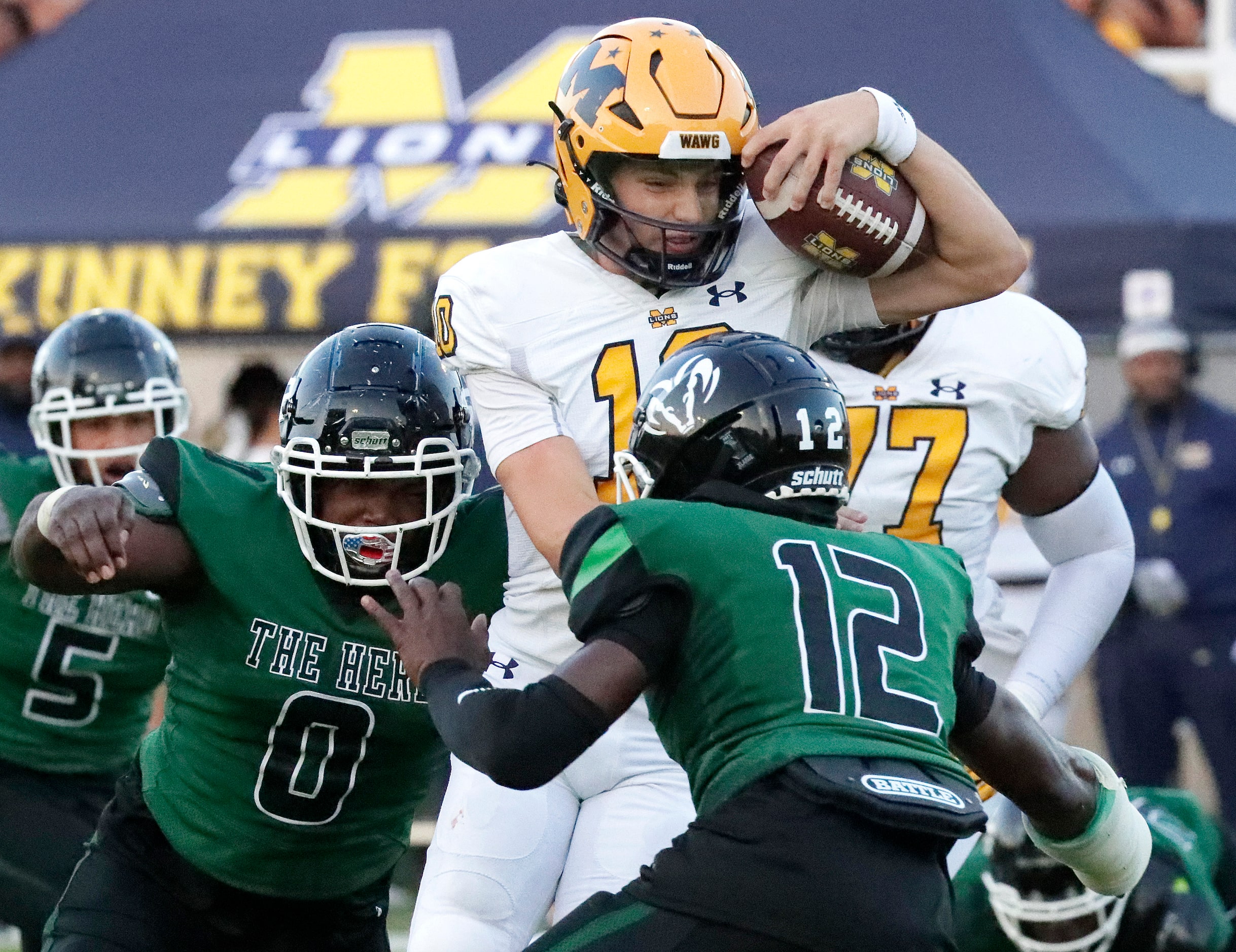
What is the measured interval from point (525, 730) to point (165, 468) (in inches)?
46.4

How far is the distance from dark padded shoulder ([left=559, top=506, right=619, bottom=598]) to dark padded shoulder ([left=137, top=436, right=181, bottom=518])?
1000mm

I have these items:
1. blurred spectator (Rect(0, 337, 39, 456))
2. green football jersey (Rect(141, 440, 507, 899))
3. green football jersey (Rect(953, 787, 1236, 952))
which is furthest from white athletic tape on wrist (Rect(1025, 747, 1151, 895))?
blurred spectator (Rect(0, 337, 39, 456))

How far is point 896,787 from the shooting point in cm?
229

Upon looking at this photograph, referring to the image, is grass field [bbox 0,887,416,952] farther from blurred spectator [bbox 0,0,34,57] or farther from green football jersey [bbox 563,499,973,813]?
blurred spectator [bbox 0,0,34,57]

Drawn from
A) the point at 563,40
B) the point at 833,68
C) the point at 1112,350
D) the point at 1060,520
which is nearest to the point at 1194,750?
the point at 1112,350

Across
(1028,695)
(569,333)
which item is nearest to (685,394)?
(569,333)

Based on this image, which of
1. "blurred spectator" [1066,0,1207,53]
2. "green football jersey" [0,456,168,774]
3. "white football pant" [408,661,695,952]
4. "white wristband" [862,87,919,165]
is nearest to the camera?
"white football pant" [408,661,695,952]

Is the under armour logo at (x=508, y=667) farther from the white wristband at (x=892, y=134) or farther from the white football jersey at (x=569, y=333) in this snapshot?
the white wristband at (x=892, y=134)

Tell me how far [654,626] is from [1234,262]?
5.58 metres

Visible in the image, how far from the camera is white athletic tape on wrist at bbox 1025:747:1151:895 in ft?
8.93

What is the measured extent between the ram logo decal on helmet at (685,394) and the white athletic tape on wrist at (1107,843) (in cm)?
79

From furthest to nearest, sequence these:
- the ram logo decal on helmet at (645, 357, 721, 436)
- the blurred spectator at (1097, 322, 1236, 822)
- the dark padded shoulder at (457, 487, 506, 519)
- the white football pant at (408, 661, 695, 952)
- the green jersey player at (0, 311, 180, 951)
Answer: the blurred spectator at (1097, 322, 1236, 822) < the green jersey player at (0, 311, 180, 951) < the dark padded shoulder at (457, 487, 506, 519) < the white football pant at (408, 661, 695, 952) < the ram logo decal on helmet at (645, 357, 721, 436)

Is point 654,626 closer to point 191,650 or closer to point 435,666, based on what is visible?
point 435,666

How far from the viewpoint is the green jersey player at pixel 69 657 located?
4250 millimetres
